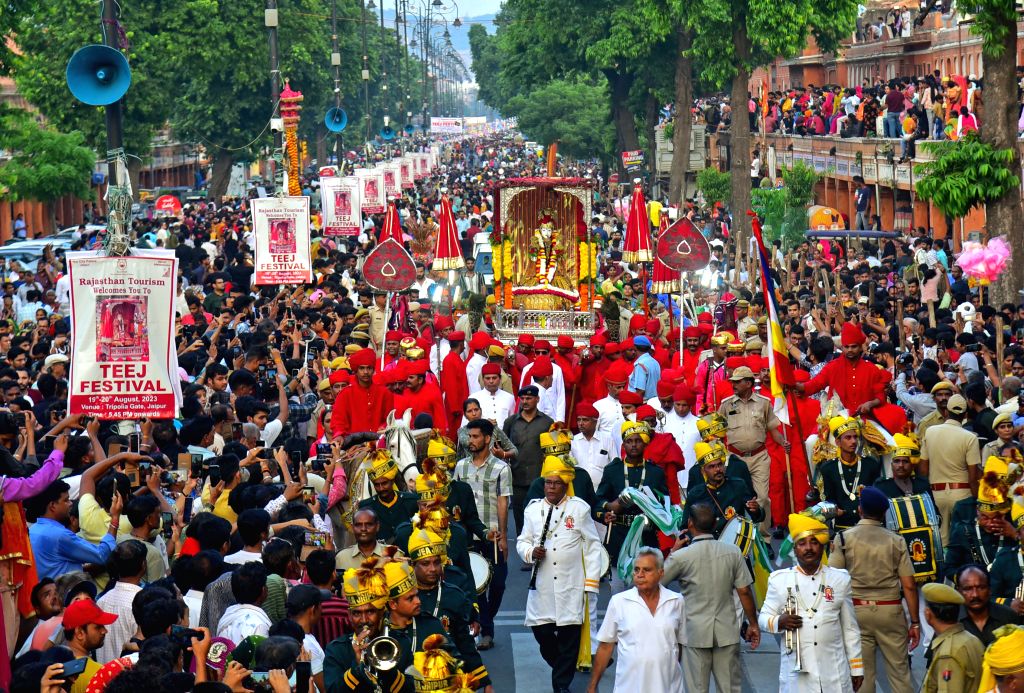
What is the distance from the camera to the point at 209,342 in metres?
17.9

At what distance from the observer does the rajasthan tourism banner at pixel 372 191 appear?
40156 millimetres

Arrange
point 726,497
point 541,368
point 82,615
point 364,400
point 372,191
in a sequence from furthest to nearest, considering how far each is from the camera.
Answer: point 372,191 → point 541,368 → point 364,400 → point 726,497 → point 82,615

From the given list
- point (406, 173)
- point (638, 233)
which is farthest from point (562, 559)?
point (406, 173)

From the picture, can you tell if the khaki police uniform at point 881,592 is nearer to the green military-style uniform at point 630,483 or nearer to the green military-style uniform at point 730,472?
the green military-style uniform at point 730,472

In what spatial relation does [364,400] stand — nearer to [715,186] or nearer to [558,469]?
[558,469]

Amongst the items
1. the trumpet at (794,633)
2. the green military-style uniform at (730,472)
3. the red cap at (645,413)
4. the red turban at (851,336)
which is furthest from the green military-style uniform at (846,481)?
the red turban at (851,336)

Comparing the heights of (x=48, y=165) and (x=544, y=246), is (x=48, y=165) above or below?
above

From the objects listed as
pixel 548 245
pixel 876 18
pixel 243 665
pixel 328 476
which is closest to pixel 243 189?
pixel 876 18

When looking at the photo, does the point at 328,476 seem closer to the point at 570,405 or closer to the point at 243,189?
the point at 570,405

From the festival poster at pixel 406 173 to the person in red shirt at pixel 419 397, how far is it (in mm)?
39868

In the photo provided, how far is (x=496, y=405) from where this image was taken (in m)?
15.1

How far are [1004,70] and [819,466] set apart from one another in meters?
10.7

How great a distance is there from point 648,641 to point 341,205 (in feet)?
83.4

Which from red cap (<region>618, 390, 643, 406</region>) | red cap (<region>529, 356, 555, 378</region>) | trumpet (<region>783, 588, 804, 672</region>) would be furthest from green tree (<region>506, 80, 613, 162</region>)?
trumpet (<region>783, 588, 804, 672</region>)
